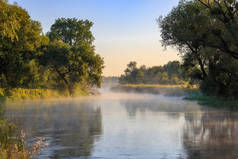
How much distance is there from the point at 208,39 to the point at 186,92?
51611mm

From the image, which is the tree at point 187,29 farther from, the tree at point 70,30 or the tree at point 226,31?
the tree at point 70,30

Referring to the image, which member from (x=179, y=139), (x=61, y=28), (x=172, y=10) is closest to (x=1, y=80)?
(x=172, y=10)

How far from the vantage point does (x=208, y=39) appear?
3303cm

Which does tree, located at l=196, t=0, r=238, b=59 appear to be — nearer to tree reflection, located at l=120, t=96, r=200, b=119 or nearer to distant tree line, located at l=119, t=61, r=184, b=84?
tree reflection, located at l=120, t=96, r=200, b=119

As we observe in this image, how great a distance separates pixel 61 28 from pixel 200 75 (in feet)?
150

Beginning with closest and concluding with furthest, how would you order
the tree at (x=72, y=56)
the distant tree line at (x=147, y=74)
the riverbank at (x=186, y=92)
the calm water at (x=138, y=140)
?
the calm water at (x=138, y=140), the riverbank at (x=186, y=92), the tree at (x=72, y=56), the distant tree line at (x=147, y=74)

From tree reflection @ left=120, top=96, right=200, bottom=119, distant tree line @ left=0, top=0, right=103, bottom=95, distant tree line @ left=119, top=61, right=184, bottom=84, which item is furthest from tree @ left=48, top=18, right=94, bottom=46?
distant tree line @ left=119, top=61, right=184, bottom=84

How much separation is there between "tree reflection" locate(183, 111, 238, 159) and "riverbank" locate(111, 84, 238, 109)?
18977 mm

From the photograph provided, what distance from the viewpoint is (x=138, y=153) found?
16.6 metres

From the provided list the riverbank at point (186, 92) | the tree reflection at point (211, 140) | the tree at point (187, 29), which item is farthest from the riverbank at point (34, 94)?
the tree reflection at point (211, 140)

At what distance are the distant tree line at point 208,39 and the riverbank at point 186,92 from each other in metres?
1.57

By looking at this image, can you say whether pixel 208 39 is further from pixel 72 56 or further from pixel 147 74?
pixel 147 74

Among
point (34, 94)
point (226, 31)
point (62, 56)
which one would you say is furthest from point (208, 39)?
point (62, 56)

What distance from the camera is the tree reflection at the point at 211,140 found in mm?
16234
